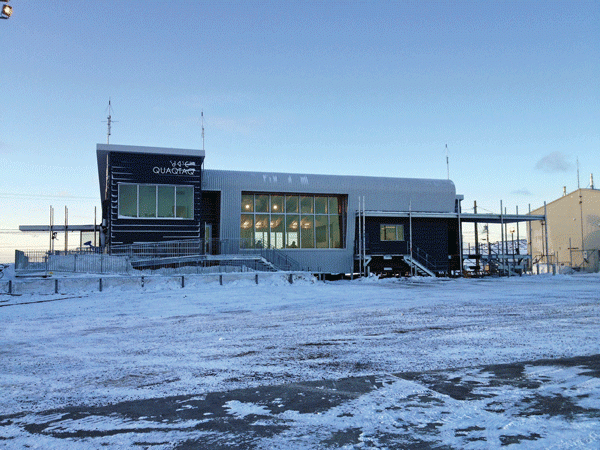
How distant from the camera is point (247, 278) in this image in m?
22.4

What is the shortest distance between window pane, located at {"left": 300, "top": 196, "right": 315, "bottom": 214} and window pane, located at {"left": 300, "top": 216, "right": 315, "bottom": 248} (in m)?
0.44

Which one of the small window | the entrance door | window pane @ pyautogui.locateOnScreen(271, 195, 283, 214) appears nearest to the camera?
the entrance door

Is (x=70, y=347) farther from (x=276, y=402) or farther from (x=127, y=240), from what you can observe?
(x=127, y=240)

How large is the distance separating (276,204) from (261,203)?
3.52 ft

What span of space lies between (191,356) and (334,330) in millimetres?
3429

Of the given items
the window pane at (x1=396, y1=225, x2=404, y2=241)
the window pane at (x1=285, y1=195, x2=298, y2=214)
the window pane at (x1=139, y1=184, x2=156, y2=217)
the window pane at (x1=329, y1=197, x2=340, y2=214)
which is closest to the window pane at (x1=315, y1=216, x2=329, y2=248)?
the window pane at (x1=329, y1=197, x2=340, y2=214)

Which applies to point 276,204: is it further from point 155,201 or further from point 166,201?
point 155,201

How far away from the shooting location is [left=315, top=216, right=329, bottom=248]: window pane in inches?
1298

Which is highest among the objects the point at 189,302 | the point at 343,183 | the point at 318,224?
the point at 343,183

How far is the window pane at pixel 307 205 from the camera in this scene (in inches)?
1293


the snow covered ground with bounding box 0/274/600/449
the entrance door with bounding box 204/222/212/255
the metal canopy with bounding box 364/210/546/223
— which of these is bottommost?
the snow covered ground with bounding box 0/274/600/449

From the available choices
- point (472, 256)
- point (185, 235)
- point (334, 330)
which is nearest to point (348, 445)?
point (334, 330)

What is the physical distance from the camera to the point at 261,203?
32000mm

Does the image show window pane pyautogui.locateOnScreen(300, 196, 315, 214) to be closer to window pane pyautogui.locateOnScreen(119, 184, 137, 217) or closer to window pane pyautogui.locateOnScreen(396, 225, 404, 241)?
window pane pyautogui.locateOnScreen(396, 225, 404, 241)
